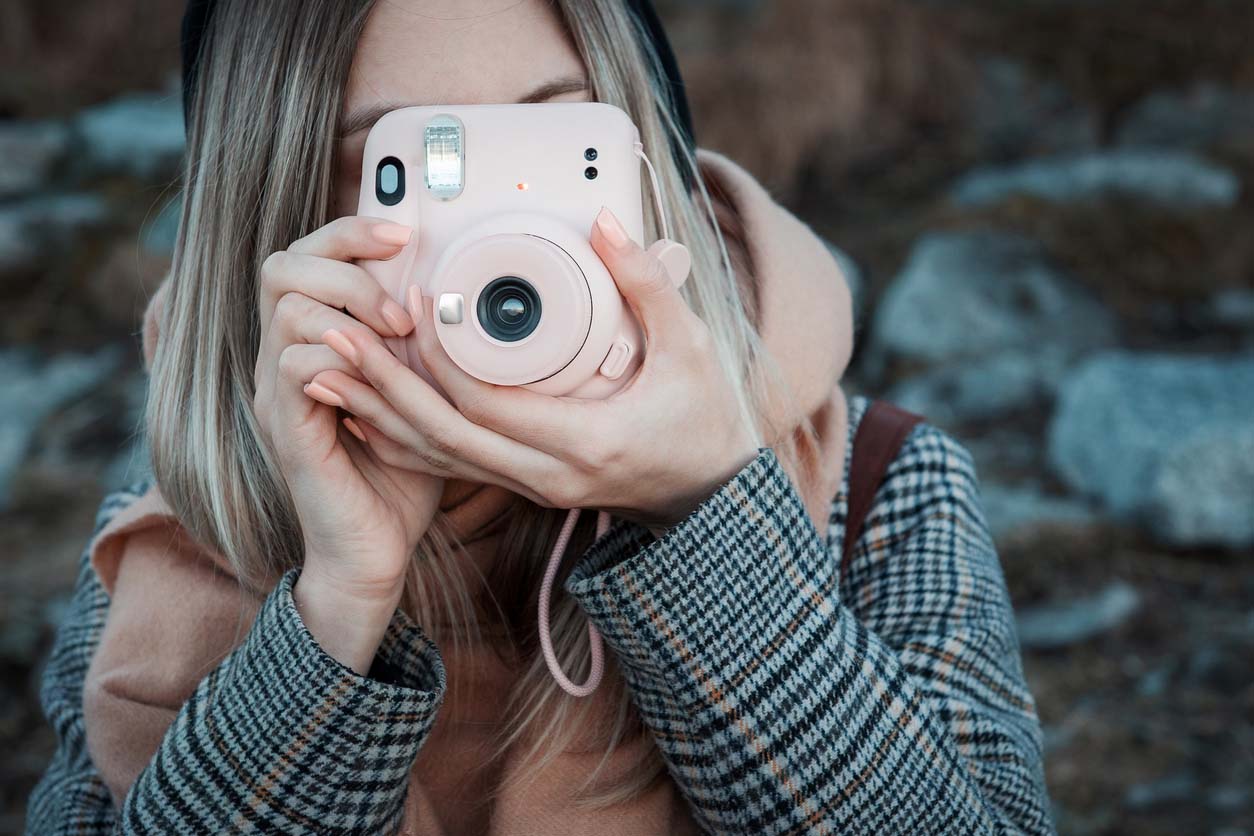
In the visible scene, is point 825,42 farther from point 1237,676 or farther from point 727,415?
point 727,415

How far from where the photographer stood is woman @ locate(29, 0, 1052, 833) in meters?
0.86

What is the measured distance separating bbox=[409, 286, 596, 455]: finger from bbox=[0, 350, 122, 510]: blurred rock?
293 centimetres

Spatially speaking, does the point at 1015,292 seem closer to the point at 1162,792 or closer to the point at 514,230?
the point at 1162,792

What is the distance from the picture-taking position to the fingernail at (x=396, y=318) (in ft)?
2.75

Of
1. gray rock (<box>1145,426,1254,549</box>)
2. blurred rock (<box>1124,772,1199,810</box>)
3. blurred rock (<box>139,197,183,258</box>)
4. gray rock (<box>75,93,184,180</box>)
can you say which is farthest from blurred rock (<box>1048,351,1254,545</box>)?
gray rock (<box>75,93,184,180</box>)

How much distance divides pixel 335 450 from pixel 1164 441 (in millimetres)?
1971

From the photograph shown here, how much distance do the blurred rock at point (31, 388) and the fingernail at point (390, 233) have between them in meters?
2.89

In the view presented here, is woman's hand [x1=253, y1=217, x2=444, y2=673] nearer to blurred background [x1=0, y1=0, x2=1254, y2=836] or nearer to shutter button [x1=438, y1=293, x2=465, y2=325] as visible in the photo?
shutter button [x1=438, y1=293, x2=465, y2=325]

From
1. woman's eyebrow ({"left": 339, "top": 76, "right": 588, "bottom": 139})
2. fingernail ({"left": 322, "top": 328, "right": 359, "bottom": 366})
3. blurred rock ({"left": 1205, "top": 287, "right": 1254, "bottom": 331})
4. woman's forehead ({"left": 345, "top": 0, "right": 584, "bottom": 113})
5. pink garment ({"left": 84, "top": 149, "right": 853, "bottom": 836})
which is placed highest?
woman's forehead ({"left": 345, "top": 0, "right": 584, "bottom": 113})

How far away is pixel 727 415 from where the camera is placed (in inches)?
→ 34.9

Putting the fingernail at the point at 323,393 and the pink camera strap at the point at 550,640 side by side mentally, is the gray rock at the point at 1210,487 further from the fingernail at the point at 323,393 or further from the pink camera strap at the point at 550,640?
the fingernail at the point at 323,393

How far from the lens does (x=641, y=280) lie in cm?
81

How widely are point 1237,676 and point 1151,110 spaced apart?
260 cm

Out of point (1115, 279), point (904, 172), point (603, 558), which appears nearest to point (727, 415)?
point (603, 558)
